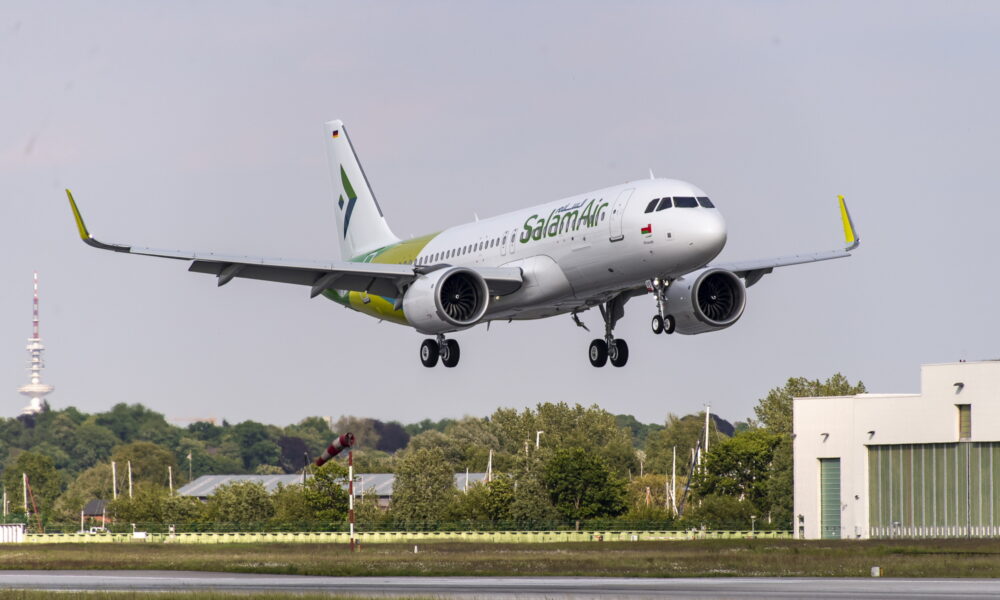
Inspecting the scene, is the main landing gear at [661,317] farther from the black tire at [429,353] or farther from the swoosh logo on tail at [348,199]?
the swoosh logo on tail at [348,199]

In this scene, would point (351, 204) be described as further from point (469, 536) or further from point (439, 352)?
point (469, 536)

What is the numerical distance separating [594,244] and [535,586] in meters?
13.0

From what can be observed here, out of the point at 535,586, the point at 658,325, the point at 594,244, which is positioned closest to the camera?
the point at 594,244

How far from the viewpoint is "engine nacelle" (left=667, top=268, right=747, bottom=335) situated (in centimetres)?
6184

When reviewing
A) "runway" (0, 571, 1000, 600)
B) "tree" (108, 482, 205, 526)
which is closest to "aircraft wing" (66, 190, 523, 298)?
"runway" (0, 571, 1000, 600)

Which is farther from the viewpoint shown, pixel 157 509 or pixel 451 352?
pixel 157 509

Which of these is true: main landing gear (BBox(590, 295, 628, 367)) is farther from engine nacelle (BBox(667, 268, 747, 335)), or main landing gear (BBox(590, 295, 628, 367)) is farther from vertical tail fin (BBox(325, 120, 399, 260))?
vertical tail fin (BBox(325, 120, 399, 260))

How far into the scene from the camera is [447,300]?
62250mm

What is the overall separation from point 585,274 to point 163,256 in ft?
53.1

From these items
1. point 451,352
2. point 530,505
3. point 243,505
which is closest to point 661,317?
point 451,352

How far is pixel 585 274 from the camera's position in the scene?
59.2m

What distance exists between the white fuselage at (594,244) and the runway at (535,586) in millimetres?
10704

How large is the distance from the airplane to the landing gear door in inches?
1.8

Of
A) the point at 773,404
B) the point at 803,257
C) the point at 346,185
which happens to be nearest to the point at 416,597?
the point at 803,257
